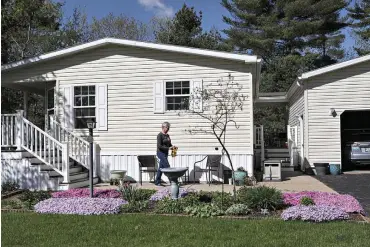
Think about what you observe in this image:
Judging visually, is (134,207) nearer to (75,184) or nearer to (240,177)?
(75,184)

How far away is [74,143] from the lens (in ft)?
41.0

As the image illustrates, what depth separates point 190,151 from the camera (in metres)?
12.2

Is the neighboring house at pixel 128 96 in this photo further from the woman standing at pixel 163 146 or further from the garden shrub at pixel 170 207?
the garden shrub at pixel 170 207

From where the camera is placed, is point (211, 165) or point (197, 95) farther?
point (197, 95)

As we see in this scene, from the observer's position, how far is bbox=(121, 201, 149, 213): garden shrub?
7.54m

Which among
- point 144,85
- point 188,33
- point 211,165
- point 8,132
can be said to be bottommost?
point 211,165

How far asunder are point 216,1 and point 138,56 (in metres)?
22.3

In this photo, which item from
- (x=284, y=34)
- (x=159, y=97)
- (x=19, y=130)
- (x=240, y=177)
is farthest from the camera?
(x=284, y=34)

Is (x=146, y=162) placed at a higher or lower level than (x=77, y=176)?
higher

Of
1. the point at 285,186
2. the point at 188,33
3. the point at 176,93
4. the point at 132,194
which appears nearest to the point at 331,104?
the point at 285,186

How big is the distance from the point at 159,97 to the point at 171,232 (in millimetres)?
6855

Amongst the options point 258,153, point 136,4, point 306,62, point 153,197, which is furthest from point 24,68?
Result: point 306,62

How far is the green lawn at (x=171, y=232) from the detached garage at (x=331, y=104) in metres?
8.66

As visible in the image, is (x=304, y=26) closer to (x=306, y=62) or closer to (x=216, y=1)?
(x=306, y=62)
